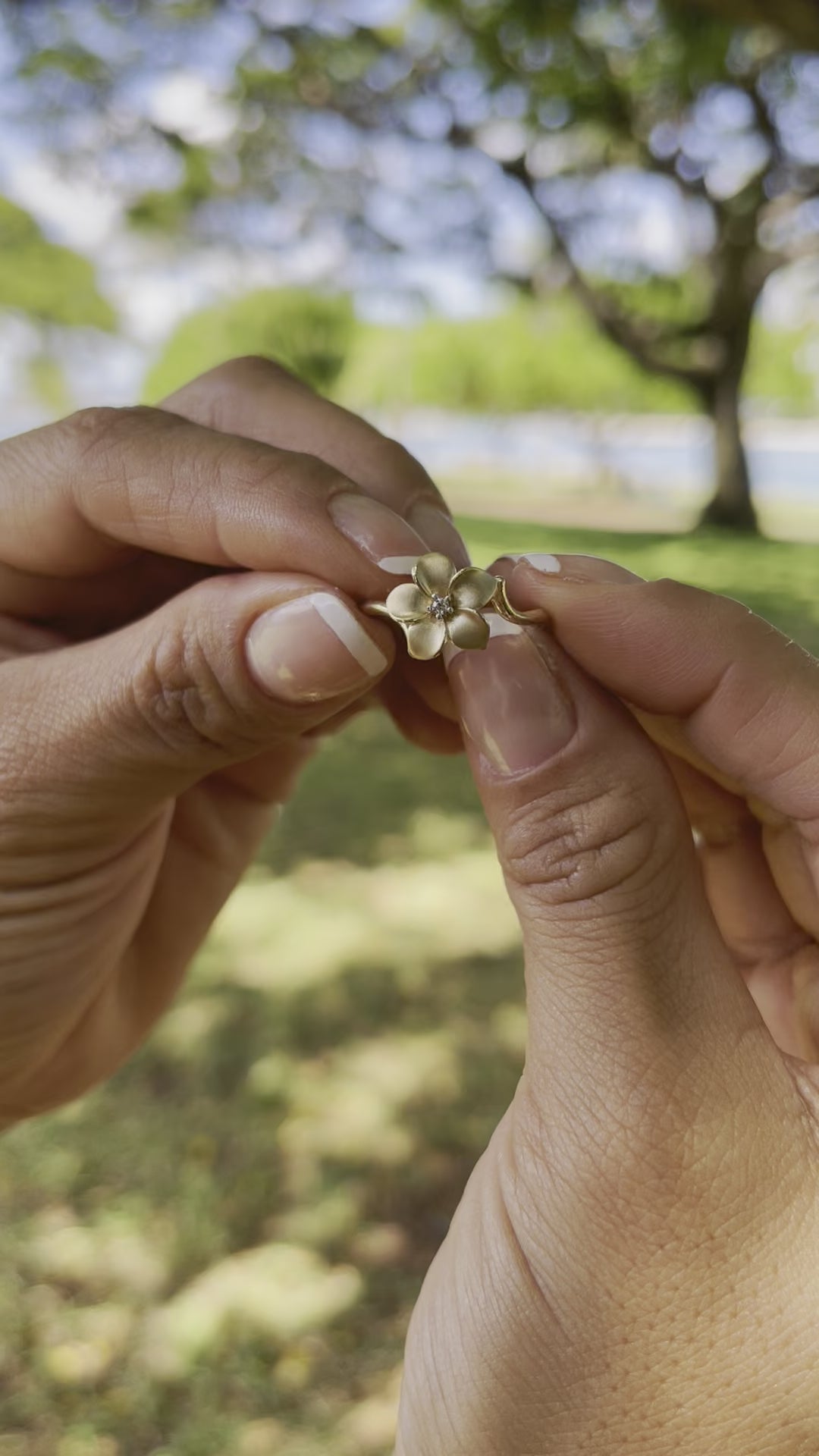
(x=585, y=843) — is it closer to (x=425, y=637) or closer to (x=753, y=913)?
(x=425, y=637)

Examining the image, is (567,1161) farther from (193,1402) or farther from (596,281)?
(596,281)

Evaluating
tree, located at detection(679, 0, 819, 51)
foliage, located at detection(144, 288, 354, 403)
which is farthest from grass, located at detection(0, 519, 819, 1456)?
foliage, located at detection(144, 288, 354, 403)

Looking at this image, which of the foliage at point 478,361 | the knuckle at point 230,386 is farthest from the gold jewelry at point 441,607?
the foliage at point 478,361

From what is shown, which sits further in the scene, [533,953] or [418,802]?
[418,802]

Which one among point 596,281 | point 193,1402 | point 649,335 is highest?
point 596,281

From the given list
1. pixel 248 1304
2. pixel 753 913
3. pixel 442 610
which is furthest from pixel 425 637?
pixel 248 1304

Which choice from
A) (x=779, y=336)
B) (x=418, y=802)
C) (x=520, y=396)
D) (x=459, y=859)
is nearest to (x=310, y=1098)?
(x=459, y=859)

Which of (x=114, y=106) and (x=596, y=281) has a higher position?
(x=114, y=106)

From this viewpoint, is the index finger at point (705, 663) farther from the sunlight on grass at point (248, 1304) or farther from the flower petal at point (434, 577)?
the sunlight on grass at point (248, 1304)
